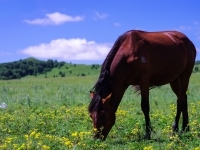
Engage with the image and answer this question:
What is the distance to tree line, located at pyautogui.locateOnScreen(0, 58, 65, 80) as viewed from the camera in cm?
11968

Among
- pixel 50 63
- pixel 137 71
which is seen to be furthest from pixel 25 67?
pixel 137 71

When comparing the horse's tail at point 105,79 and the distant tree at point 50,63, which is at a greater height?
the distant tree at point 50,63

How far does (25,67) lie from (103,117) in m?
125

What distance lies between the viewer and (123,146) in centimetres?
759

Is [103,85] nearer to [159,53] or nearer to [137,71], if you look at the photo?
[137,71]

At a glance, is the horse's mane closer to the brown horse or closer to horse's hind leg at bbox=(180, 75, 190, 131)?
the brown horse

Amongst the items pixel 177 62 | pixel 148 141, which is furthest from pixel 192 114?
pixel 148 141

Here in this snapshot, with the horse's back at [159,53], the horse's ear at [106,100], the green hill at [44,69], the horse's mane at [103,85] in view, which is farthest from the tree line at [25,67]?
the horse's ear at [106,100]

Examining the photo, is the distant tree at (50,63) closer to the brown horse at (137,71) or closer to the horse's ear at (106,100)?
the brown horse at (137,71)

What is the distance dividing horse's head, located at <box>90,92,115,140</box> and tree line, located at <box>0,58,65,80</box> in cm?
10609

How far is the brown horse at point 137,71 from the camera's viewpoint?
8.41 metres

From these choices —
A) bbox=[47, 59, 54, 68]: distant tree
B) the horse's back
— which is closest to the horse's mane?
the horse's back

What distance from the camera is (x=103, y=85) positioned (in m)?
8.58

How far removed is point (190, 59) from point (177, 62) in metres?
0.94
